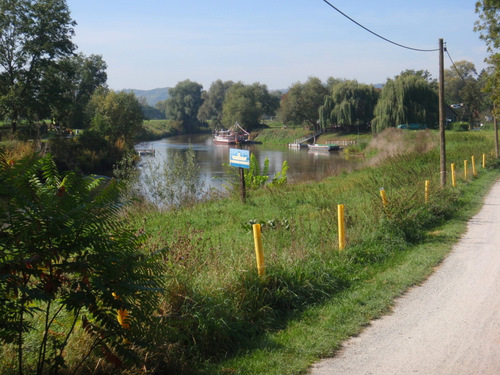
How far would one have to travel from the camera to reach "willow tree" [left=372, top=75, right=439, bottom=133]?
63.1m

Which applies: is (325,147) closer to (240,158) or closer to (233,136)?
(233,136)

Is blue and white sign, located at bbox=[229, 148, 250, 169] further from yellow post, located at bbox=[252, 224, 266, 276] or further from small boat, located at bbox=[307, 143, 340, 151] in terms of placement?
small boat, located at bbox=[307, 143, 340, 151]

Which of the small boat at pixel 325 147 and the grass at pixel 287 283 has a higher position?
the small boat at pixel 325 147

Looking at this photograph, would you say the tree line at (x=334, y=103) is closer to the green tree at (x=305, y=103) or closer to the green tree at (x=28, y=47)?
the green tree at (x=305, y=103)

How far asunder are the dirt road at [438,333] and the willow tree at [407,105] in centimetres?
5637

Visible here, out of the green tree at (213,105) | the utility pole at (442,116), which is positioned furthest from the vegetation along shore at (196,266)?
the green tree at (213,105)

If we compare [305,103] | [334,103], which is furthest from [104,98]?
[305,103]

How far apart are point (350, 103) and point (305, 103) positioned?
18618 mm

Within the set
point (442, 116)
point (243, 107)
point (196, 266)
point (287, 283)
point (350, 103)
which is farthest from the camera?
point (243, 107)

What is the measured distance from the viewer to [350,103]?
7681cm

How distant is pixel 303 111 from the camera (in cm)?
9488

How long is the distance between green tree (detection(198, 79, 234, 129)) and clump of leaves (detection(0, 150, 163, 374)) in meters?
111

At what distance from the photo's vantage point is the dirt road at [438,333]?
5.39 meters

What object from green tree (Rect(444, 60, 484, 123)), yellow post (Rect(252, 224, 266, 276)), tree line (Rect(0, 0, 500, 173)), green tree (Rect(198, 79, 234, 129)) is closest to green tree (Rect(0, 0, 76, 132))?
tree line (Rect(0, 0, 500, 173))
